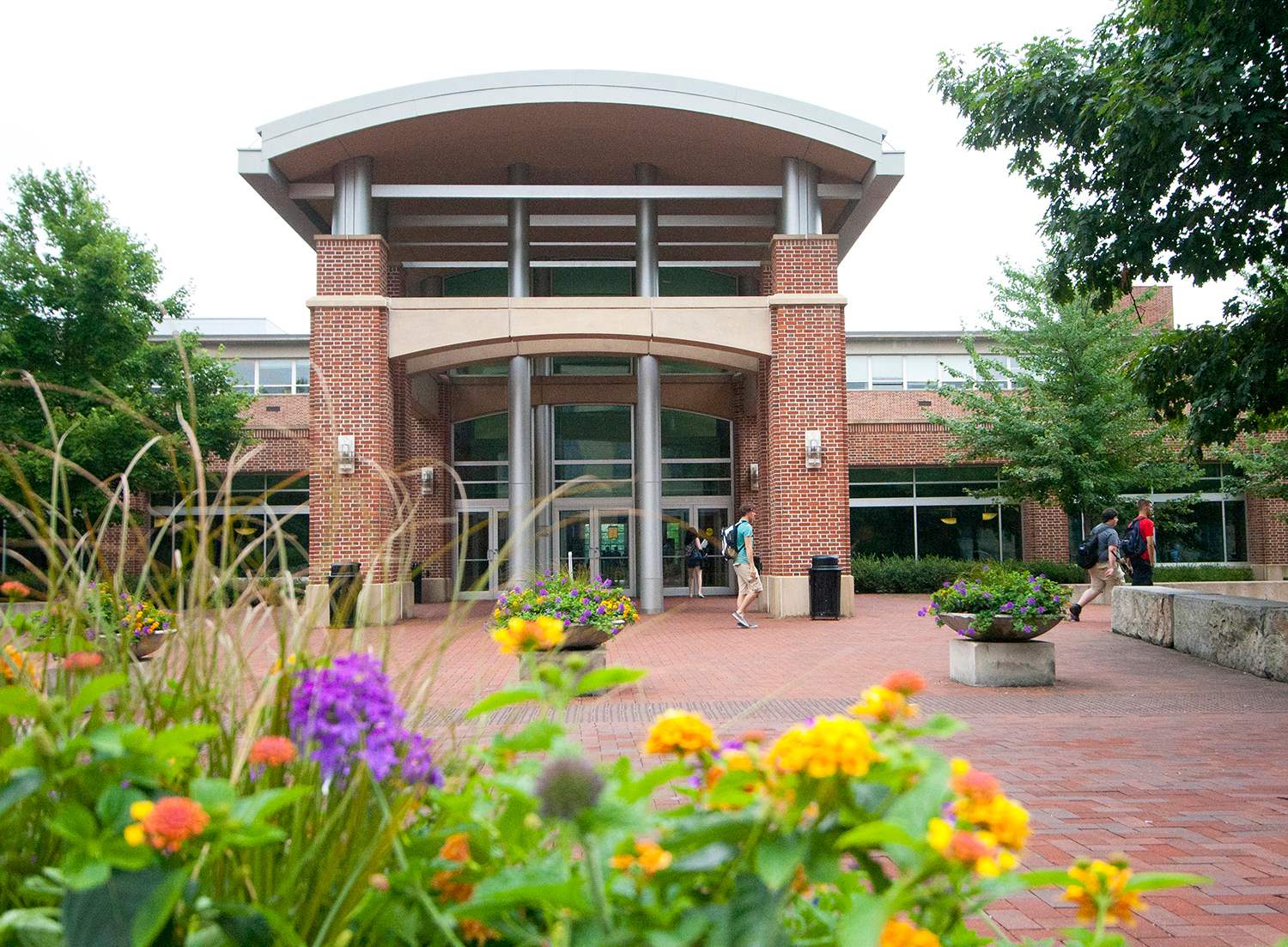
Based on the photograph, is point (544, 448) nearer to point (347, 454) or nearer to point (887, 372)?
point (347, 454)

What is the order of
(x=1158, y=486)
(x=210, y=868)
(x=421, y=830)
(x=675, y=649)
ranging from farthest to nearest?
(x=1158, y=486)
(x=675, y=649)
(x=421, y=830)
(x=210, y=868)

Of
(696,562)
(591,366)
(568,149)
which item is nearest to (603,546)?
(696,562)

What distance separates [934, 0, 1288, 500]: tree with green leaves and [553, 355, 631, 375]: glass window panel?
12.6m

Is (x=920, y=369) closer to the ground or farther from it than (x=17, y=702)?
farther from it

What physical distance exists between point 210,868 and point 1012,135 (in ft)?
35.0

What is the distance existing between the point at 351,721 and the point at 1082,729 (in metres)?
6.56

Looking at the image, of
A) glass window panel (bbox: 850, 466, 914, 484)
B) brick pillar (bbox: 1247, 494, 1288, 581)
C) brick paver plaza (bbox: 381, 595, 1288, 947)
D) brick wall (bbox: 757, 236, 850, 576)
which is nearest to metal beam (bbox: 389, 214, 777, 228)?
brick wall (bbox: 757, 236, 850, 576)

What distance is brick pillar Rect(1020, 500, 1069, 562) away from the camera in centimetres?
2619

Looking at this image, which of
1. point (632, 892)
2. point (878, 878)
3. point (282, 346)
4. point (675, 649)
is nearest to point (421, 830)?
point (632, 892)

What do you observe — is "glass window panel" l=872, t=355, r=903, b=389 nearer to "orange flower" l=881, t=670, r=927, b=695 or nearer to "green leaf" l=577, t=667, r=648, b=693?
"orange flower" l=881, t=670, r=927, b=695

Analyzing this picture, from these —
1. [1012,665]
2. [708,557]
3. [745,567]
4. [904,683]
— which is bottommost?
[1012,665]

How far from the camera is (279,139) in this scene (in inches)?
625

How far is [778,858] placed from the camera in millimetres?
1251

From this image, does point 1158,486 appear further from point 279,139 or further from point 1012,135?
point 279,139
